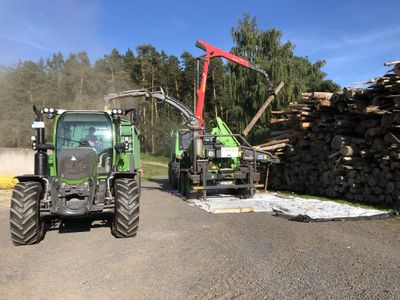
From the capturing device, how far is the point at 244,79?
110 ft

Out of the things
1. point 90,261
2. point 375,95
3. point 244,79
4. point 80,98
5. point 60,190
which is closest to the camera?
point 90,261

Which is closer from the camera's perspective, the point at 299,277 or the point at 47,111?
the point at 299,277

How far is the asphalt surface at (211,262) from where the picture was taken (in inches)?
188

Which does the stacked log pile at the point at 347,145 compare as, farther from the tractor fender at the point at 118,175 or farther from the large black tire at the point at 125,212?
the large black tire at the point at 125,212

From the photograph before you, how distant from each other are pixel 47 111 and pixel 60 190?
83.2 inches

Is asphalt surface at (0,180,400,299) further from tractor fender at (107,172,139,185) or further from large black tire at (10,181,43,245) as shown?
tractor fender at (107,172,139,185)

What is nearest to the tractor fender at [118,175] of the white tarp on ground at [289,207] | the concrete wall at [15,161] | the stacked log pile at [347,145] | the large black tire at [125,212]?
the large black tire at [125,212]

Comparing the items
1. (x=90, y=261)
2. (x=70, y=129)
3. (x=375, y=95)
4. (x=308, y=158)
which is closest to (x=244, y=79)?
(x=308, y=158)

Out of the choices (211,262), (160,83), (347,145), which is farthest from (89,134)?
(160,83)

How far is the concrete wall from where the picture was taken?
26.8 metres

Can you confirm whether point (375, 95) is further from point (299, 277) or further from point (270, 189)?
point (299, 277)

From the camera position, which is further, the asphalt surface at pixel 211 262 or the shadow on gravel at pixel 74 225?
the shadow on gravel at pixel 74 225

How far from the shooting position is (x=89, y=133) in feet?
29.4

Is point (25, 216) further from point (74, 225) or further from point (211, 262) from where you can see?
point (211, 262)
